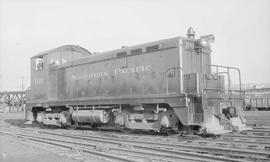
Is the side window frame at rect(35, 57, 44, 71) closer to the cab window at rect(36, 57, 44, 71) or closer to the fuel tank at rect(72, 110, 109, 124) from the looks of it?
the cab window at rect(36, 57, 44, 71)

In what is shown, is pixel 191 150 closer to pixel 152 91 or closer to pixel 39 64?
pixel 152 91

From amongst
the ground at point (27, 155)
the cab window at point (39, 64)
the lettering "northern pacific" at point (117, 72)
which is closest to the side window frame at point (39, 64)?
the cab window at point (39, 64)

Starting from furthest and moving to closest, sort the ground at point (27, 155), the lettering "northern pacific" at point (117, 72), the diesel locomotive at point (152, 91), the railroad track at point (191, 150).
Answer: the lettering "northern pacific" at point (117, 72) < the diesel locomotive at point (152, 91) < the ground at point (27, 155) < the railroad track at point (191, 150)

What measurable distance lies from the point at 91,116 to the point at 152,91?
3.35 m

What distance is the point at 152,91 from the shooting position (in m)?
11.8

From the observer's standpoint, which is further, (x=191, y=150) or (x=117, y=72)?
(x=117, y=72)

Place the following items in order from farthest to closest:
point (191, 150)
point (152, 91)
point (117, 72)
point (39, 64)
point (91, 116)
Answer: point (39, 64), point (91, 116), point (117, 72), point (152, 91), point (191, 150)

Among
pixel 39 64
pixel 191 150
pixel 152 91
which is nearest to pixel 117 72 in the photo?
pixel 152 91

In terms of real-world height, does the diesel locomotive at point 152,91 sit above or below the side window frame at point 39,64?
below

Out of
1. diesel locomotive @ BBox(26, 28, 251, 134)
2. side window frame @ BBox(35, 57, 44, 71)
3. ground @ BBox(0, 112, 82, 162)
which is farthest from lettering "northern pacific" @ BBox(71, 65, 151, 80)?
ground @ BBox(0, 112, 82, 162)

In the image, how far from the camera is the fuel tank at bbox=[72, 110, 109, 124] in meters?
13.3

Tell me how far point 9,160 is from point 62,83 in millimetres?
8880

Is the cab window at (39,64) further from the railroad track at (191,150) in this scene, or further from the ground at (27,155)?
the ground at (27,155)

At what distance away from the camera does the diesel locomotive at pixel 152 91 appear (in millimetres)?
10320
